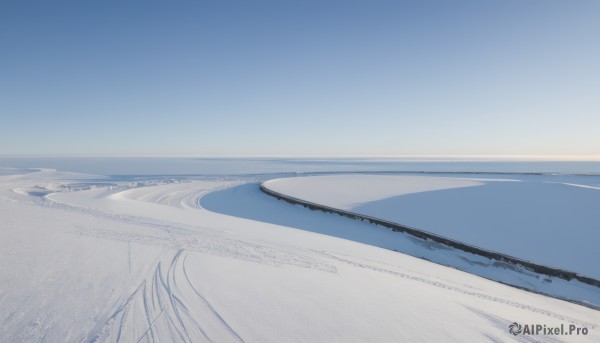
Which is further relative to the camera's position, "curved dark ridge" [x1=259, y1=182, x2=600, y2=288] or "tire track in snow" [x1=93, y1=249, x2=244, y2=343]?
"curved dark ridge" [x1=259, y1=182, x2=600, y2=288]

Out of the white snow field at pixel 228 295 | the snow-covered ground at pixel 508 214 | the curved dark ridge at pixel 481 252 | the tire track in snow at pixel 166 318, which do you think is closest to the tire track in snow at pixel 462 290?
the white snow field at pixel 228 295

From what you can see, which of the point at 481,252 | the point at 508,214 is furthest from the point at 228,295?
the point at 508,214

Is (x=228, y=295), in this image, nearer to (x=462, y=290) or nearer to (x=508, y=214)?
(x=462, y=290)

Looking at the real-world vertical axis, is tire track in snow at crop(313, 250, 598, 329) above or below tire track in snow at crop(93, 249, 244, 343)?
below

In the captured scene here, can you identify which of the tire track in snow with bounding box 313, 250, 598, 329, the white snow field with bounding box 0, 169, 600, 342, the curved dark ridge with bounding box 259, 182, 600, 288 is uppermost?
the white snow field with bounding box 0, 169, 600, 342

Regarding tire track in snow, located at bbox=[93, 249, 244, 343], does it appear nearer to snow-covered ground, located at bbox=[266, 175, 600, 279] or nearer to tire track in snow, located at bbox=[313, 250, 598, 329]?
tire track in snow, located at bbox=[313, 250, 598, 329]

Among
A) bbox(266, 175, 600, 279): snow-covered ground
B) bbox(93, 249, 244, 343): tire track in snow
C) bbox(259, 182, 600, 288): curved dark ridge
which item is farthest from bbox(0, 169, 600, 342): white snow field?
bbox(266, 175, 600, 279): snow-covered ground

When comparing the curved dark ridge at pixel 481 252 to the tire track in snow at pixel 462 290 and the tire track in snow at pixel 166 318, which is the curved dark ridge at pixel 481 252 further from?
the tire track in snow at pixel 166 318

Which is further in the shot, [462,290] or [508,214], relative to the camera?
[508,214]
